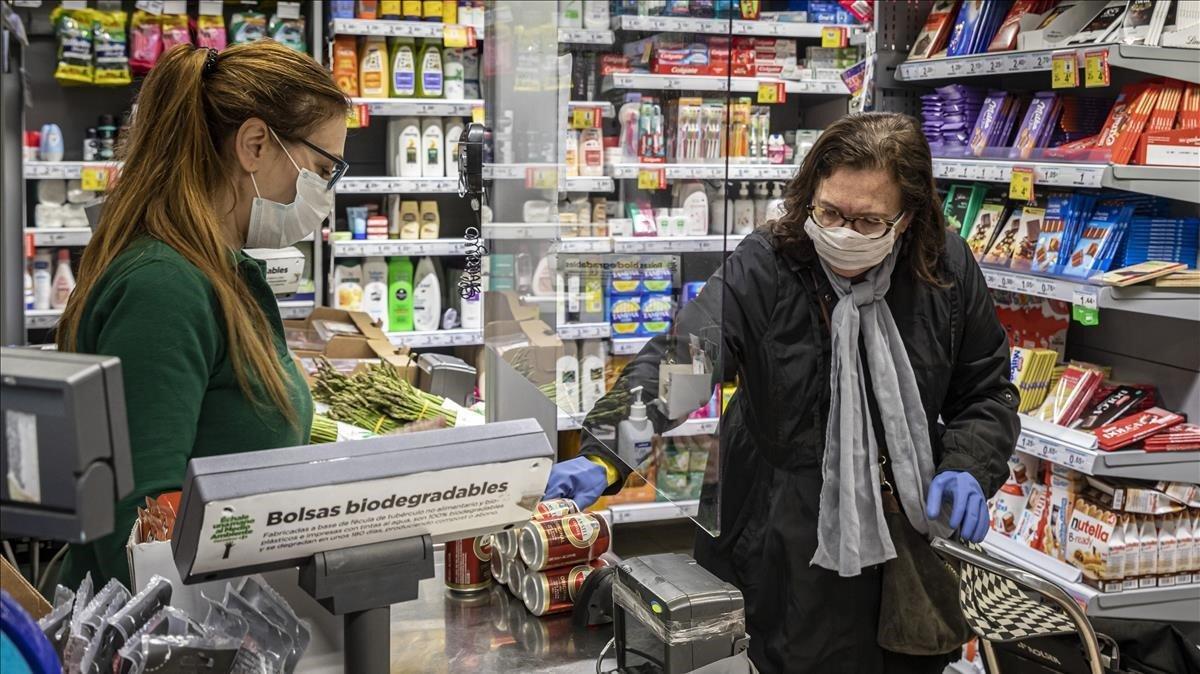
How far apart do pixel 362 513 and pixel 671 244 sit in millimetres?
928

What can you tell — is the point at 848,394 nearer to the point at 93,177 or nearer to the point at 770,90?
the point at 770,90

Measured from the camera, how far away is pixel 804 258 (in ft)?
7.04

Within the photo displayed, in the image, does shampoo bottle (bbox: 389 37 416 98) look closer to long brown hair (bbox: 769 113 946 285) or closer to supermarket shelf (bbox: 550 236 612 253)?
supermarket shelf (bbox: 550 236 612 253)

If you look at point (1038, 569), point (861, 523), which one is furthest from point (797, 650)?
point (1038, 569)

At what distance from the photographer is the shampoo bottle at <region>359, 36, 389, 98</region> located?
533cm

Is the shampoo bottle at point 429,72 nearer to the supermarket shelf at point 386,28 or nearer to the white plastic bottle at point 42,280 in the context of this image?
the supermarket shelf at point 386,28

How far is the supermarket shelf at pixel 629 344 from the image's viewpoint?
1.89m

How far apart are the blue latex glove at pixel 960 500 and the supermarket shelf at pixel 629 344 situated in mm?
667

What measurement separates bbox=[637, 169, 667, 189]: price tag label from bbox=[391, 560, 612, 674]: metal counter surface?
0.76m

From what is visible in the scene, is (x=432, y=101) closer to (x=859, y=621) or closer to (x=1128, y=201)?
(x=1128, y=201)

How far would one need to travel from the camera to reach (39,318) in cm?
493

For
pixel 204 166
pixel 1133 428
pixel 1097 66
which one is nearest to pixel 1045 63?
pixel 1097 66

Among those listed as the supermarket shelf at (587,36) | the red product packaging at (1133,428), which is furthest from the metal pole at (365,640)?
the red product packaging at (1133,428)

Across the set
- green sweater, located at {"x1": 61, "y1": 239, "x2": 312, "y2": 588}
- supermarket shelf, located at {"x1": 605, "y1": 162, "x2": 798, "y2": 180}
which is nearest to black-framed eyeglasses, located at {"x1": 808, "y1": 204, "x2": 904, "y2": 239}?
supermarket shelf, located at {"x1": 605, "y1": 162, "x2": 798, "y2": 180}
